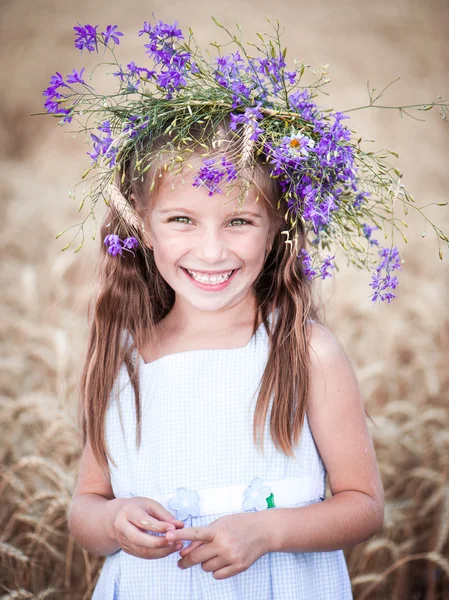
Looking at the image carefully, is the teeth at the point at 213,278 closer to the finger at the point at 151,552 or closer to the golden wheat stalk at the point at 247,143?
A: the golden wheat stalk at the point at 247,143

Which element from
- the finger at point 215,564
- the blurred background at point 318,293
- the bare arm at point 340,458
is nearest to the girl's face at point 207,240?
the bare arm at point 340,458

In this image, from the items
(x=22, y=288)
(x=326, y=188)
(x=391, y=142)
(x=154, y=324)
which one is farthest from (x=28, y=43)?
(x=326, y=188)

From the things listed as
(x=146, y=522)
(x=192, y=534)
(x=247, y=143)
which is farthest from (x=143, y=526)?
(x=247, y=143)

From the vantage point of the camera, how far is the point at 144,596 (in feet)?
5.91

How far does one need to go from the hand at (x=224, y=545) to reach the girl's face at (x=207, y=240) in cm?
58

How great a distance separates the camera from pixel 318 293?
2.21 metres

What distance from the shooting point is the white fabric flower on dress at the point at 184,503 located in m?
1.77

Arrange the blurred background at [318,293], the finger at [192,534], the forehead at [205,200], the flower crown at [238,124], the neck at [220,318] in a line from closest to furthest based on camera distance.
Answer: the finger at [192,534] < the flower crown at [238,124] < the forehead at [205,200] < the neck at [220,318] < the blurred background at [318,293]

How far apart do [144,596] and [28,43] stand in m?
5.87

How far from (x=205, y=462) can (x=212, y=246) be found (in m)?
0.56

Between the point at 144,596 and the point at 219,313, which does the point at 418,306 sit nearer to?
the point at 219,313

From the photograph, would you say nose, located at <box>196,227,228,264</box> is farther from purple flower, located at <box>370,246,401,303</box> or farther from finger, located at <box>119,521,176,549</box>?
finger, located at <box>119,521,176,549</box>

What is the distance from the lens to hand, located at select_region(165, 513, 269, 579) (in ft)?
4.99

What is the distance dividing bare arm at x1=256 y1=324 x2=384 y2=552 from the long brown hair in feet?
0.14
